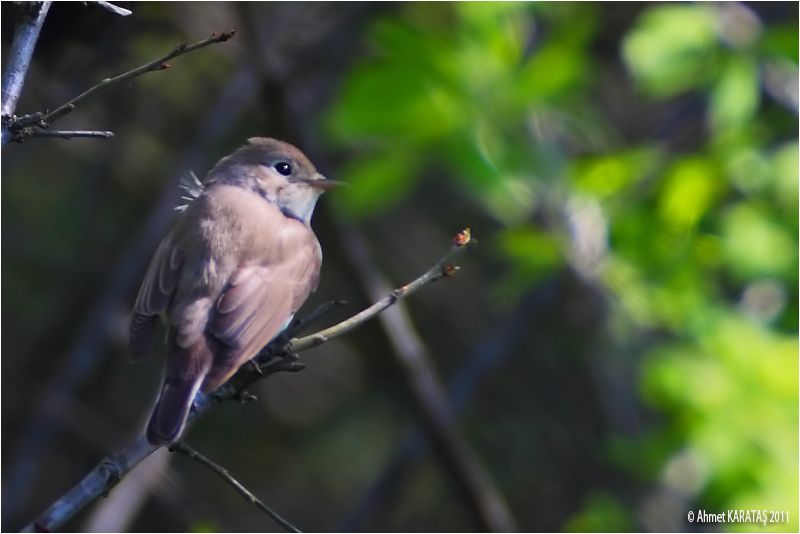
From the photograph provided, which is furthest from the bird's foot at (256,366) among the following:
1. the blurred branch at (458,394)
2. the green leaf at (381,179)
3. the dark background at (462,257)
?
the blurred branch at (458,394)

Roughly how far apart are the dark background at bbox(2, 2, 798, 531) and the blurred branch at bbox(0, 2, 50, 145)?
147 cm

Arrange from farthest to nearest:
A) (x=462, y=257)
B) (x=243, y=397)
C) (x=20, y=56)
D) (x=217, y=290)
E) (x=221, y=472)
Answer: (x=462, y=257) < (x=217, y=290) < (x=243, y=397) < (x=221, y=472) < (x=20, y=56)

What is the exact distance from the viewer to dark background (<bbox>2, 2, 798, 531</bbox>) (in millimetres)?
4777

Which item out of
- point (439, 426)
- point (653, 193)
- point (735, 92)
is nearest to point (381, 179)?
point (653, 193)

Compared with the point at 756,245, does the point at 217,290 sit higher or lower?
higher

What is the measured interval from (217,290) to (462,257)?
3.57m

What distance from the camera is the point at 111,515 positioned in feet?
19.2

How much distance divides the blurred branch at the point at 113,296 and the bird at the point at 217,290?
218cm

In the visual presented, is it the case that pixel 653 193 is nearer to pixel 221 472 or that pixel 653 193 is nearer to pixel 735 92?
pixel 735 92

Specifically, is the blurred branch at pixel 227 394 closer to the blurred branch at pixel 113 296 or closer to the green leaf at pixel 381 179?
the green leaf at pixel 381 179

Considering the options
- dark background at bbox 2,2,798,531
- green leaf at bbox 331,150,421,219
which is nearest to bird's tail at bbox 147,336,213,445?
dark background at bbox 2,2,798,531

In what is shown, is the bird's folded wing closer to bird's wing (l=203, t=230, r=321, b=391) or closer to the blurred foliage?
bird's wing (l=203, t=230, r=321, b=391)

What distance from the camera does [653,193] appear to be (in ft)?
17.6

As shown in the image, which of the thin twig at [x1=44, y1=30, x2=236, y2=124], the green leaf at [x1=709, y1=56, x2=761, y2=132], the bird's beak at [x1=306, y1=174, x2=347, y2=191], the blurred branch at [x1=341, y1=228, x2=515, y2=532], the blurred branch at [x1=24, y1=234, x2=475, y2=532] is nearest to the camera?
the thin twig at [x1=44, y1=30, x2=236, y2=124]
